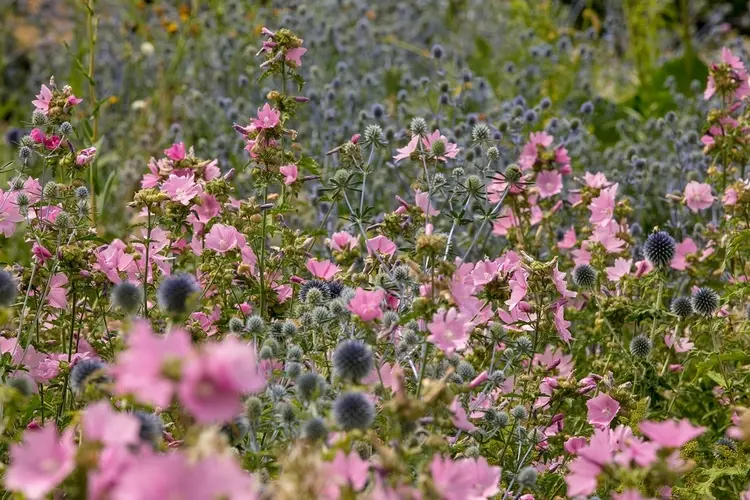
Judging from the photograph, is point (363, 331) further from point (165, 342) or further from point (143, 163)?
point (143, 163)

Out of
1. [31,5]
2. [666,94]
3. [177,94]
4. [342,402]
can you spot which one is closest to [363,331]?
[342,402]

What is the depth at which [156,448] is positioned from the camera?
147cm

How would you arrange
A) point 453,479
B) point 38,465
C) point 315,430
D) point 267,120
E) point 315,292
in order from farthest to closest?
point 267,120, point 315,292, point 315,430, point 453,479, point 38,465

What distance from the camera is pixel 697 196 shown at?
2924 mm

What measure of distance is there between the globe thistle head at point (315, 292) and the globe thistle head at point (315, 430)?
0.63 metres

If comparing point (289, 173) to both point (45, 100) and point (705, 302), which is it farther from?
point (705, 302)

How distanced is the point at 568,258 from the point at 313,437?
1.83m

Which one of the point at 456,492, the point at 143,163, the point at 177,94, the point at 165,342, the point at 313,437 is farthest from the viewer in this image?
the point at 177,94

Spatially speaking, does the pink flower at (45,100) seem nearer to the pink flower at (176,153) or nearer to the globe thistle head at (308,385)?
the pink flower at (176,153)

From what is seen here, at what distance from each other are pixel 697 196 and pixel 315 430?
196cm

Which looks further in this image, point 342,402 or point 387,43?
point 387,43

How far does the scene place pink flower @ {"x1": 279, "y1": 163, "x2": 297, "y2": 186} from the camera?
2381mm

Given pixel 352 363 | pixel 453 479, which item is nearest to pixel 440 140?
pixel 352 363

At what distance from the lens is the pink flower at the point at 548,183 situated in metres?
3.03
